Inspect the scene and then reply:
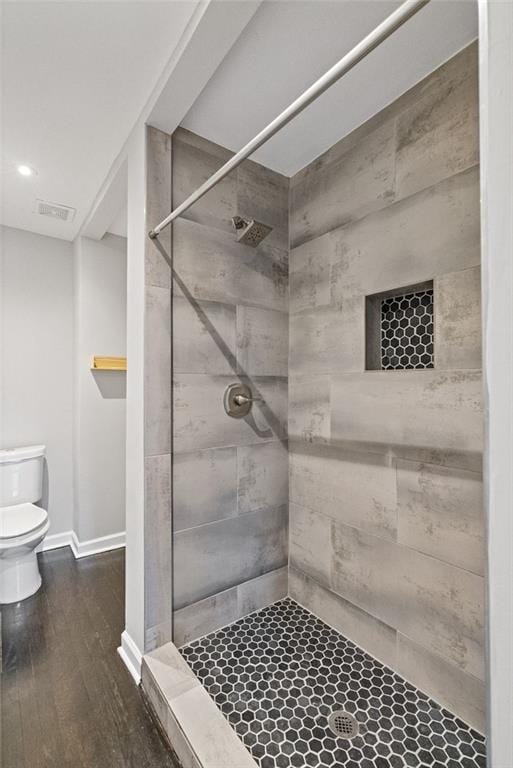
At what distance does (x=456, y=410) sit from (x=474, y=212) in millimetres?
738

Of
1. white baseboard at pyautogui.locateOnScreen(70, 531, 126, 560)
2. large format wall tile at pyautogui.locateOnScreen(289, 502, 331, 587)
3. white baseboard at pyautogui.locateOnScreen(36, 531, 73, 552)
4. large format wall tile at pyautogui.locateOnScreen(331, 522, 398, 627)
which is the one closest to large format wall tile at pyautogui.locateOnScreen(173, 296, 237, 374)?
large format wall tile at pyautogui.locateOnScreen(289, 502, 331, 587)

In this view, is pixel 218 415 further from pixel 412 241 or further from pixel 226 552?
pixel 412 241

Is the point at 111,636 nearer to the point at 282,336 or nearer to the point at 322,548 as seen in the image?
the point at 322,548

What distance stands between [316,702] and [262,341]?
164 cm

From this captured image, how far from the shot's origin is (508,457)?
44 cm

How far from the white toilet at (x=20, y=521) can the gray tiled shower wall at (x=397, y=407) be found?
1653mm

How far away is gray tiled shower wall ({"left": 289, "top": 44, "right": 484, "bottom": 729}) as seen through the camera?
4.54 ft

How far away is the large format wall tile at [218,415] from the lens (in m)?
1.79

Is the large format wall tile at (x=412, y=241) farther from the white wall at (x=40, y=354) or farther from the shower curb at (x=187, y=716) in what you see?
the white wall at (x=40, y=354)

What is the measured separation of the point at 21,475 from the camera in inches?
106

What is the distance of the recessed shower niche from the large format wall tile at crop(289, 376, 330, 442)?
12.2 inches

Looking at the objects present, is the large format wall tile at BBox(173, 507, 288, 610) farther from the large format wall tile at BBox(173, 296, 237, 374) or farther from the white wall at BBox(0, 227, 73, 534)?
the white wall at BBox(0, 227, 73, 534)

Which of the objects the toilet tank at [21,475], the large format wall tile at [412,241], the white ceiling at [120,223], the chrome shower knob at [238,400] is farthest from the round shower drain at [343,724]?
the white ceiling at [120,223]

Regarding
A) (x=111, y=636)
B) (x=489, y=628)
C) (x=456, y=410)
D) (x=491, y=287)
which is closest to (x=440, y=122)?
(x=456, y=410)
